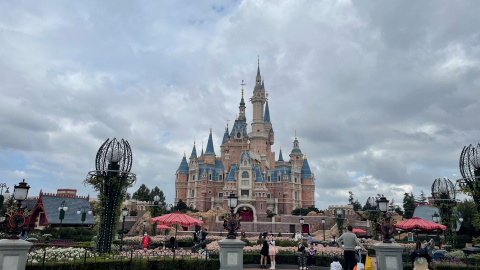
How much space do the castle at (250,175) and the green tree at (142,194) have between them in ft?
31.7

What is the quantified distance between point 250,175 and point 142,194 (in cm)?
3122

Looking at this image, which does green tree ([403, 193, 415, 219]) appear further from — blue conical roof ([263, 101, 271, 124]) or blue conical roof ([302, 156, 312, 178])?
blue conical roof ([263, 101, 271, 124])

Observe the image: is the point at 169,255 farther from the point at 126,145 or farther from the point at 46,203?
the point at 46,203

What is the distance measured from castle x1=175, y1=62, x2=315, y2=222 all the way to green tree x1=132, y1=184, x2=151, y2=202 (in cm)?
967

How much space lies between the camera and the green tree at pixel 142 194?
82.3 m

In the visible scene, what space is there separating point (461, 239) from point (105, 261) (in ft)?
104

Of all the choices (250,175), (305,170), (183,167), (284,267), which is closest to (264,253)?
(284,267)

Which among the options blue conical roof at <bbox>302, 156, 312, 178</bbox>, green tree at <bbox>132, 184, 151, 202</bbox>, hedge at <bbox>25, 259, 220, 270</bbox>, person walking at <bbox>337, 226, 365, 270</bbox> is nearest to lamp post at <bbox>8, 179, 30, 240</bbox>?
hedge at <bbox>25, 259, 220, 270</bbox>

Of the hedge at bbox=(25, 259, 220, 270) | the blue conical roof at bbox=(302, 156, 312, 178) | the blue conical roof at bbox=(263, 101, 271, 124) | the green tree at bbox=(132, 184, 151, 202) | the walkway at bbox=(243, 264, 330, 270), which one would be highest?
the blue conical roof at bbox=(263, 101, 271, 124)

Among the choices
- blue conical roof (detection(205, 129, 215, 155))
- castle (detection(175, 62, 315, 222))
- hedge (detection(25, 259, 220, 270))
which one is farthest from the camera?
blue conical roof (detection(205, 129, 215, 155))

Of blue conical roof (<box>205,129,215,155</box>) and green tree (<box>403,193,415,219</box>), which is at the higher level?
blue conical roof (<box>205,129,215,155</box>)

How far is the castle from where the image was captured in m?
66.9

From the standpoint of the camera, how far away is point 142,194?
83.4 m

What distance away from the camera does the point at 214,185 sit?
240ft
